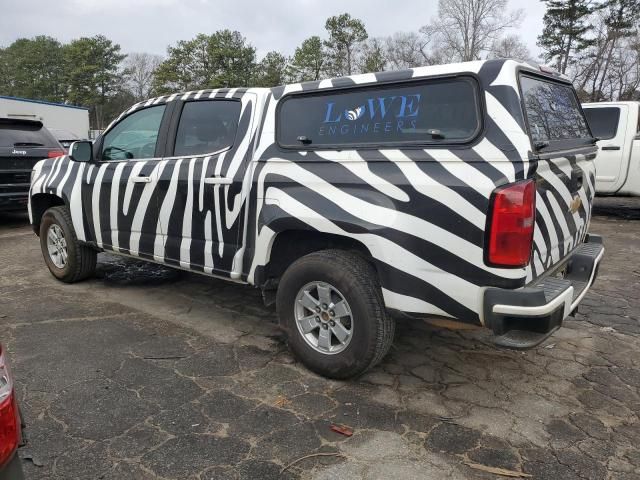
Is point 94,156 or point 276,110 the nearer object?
point 276,110

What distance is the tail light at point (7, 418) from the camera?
4.62ft

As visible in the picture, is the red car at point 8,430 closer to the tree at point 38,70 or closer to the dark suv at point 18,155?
the dark suv at point 18,155

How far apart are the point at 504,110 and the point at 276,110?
5.16 ft

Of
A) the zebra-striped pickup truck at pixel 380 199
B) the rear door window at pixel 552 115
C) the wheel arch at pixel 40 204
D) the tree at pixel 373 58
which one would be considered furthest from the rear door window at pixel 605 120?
the tree at pixel 373 58

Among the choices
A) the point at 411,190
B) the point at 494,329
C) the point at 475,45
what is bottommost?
the point at 494,329

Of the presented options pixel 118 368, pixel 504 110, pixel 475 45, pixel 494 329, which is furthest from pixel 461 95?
pixel 475 45

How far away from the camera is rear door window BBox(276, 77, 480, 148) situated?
8.86 ft

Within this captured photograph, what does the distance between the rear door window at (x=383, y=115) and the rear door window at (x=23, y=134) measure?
6.36 m

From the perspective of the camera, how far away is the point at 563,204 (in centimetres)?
301

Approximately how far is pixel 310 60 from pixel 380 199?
158 feet

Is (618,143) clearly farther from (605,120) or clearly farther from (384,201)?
(384,201)

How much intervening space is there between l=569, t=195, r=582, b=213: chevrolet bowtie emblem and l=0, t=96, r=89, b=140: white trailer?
71.0ft

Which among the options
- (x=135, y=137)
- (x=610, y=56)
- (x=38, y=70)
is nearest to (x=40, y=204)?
(x=135, y=137)

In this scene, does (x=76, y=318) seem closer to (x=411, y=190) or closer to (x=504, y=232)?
(x=411, y=190)
